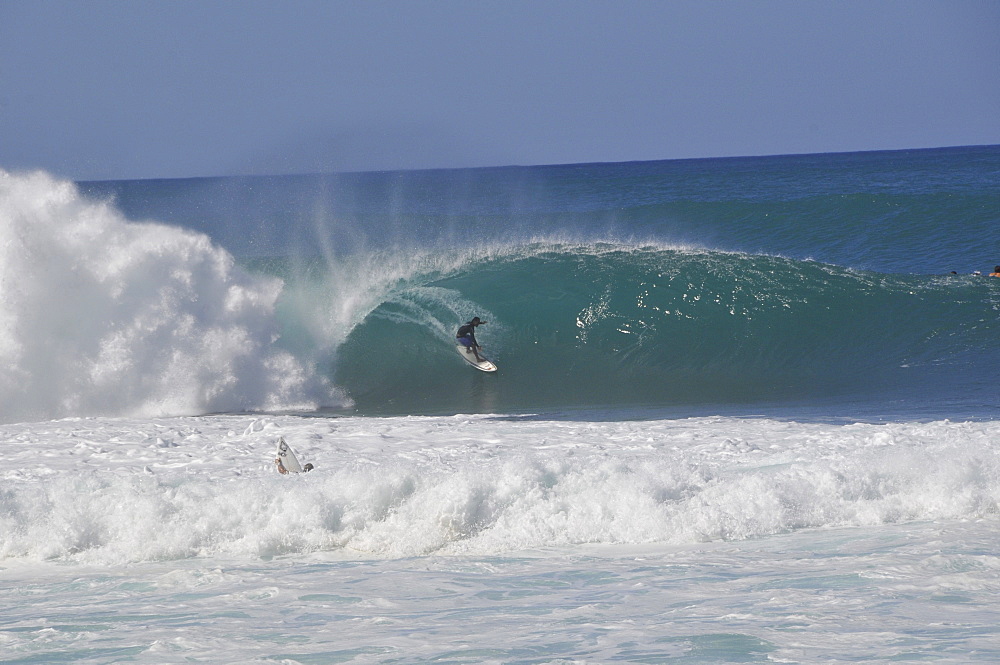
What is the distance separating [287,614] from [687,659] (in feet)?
7.52

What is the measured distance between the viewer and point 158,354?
42.5 ft

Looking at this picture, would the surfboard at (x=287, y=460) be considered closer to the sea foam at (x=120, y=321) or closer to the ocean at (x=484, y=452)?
the ocean at (x=484, y=452)

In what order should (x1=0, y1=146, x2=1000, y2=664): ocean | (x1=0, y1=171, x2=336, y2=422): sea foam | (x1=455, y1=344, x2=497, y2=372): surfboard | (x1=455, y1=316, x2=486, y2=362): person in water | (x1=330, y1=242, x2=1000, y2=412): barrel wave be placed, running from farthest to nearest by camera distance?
(x1=455, y1=316, x2=486, y2=362): person in water < (x1=455, y1=344, x2=497, y2=372): surfboard < (x1=330, y1=242, x2=1000, y2=412): barrel wave < (x1=0, y1=171, x2=336, y2=422): sea foam < (x1=0, y1=146, x2=1000, y2=664): ocean

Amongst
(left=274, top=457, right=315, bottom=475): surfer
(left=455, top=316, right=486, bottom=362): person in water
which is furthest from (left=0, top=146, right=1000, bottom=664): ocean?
(left=455, top=316, right=486, bottom=362): person in water

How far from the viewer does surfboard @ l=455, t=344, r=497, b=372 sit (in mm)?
14414

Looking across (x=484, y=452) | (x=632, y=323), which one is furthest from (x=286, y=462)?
(x=632, y=323)

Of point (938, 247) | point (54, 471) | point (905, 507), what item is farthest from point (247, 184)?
point (905, 507)

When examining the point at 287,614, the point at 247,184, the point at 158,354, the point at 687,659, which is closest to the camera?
the point at 687,659

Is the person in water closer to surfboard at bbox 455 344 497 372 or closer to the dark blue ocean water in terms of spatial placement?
surfboard at bbox 455 344 497 372

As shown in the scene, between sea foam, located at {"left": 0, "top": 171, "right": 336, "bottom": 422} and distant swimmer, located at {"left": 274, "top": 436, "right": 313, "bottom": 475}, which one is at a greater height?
sea foam, located at {"left": 0, "top": 171, "right": 336, "bottom": 422}

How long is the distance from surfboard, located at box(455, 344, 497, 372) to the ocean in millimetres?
261

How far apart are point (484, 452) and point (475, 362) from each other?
19.0ft

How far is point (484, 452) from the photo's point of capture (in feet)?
28.8

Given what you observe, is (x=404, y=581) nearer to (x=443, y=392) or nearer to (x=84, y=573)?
(x=84, y=573)
